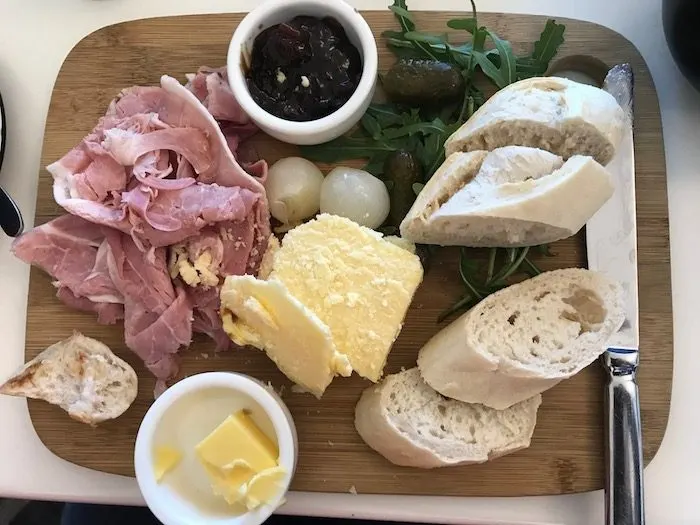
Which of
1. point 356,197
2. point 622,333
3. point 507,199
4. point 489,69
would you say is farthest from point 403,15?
point 622,333

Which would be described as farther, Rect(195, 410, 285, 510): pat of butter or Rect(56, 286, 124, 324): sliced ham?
Rect(56, 286, 124, 324): sliced ham

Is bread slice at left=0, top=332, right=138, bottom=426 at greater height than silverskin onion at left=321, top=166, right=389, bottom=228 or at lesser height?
lesser

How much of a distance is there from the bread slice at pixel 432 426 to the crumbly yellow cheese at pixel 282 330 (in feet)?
0.35

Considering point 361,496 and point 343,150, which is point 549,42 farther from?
point 361,496

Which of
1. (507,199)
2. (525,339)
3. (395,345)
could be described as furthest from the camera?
(395,345)

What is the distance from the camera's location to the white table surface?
4.52 feet

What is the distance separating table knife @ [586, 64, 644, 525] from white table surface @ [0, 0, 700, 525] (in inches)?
4.6

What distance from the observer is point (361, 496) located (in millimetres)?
1393

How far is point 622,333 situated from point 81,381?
103 centimetres

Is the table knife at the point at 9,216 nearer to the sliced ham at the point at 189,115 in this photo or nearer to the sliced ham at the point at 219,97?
the sliced ham at the point at 189,115

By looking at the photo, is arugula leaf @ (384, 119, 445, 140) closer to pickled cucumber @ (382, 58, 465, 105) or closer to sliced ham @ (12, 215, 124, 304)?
pickled cucumber @ (382, 58, 465, 105)

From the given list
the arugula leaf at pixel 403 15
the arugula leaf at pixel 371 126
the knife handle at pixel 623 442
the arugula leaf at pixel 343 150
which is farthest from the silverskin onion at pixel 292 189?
the knife handle at pixel 623 442

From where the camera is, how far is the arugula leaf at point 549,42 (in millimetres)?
1429

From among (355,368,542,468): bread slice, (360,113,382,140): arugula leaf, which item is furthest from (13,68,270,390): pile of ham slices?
(355,368,542,468): bread slice
